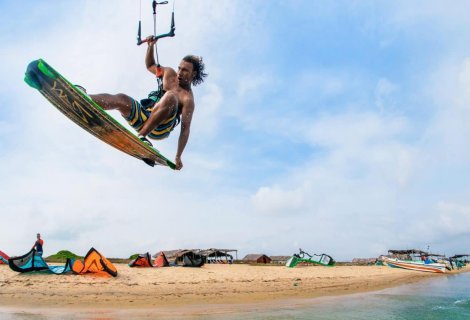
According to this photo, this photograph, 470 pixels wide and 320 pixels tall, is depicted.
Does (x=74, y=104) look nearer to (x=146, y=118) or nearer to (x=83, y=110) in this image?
(x=83, y=110)

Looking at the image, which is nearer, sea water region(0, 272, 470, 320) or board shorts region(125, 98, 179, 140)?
board shorts region(125, 98, 179, 140)

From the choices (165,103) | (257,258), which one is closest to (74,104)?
(165,103)

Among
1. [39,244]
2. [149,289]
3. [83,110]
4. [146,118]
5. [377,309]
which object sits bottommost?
[377,309]

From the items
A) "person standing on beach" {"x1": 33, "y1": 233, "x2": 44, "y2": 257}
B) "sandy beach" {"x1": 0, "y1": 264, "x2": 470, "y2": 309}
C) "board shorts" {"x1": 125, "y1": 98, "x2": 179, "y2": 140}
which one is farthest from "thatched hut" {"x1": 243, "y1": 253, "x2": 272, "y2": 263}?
"board shorts" {"x1": 125, "y1": 98, "x2": 179, "y2": 140}

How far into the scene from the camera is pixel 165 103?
652 centimetres

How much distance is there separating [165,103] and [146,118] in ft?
2.23

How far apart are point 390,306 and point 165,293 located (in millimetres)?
10145

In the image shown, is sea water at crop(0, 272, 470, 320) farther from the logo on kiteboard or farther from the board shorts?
the logo on kiteboard

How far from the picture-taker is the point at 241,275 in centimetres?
2355

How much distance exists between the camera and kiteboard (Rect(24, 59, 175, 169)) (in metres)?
5.86

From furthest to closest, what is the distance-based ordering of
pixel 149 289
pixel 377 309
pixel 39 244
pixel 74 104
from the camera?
pixel 39 244 → pixel 149 289 → pixel 377 309 → pixel 74 104

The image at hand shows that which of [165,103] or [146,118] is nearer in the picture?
[165,103]

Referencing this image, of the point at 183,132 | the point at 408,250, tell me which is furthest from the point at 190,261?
the point at 408,250

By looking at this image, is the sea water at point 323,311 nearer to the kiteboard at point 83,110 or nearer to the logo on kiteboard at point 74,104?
the kiteboard at point 83,110
